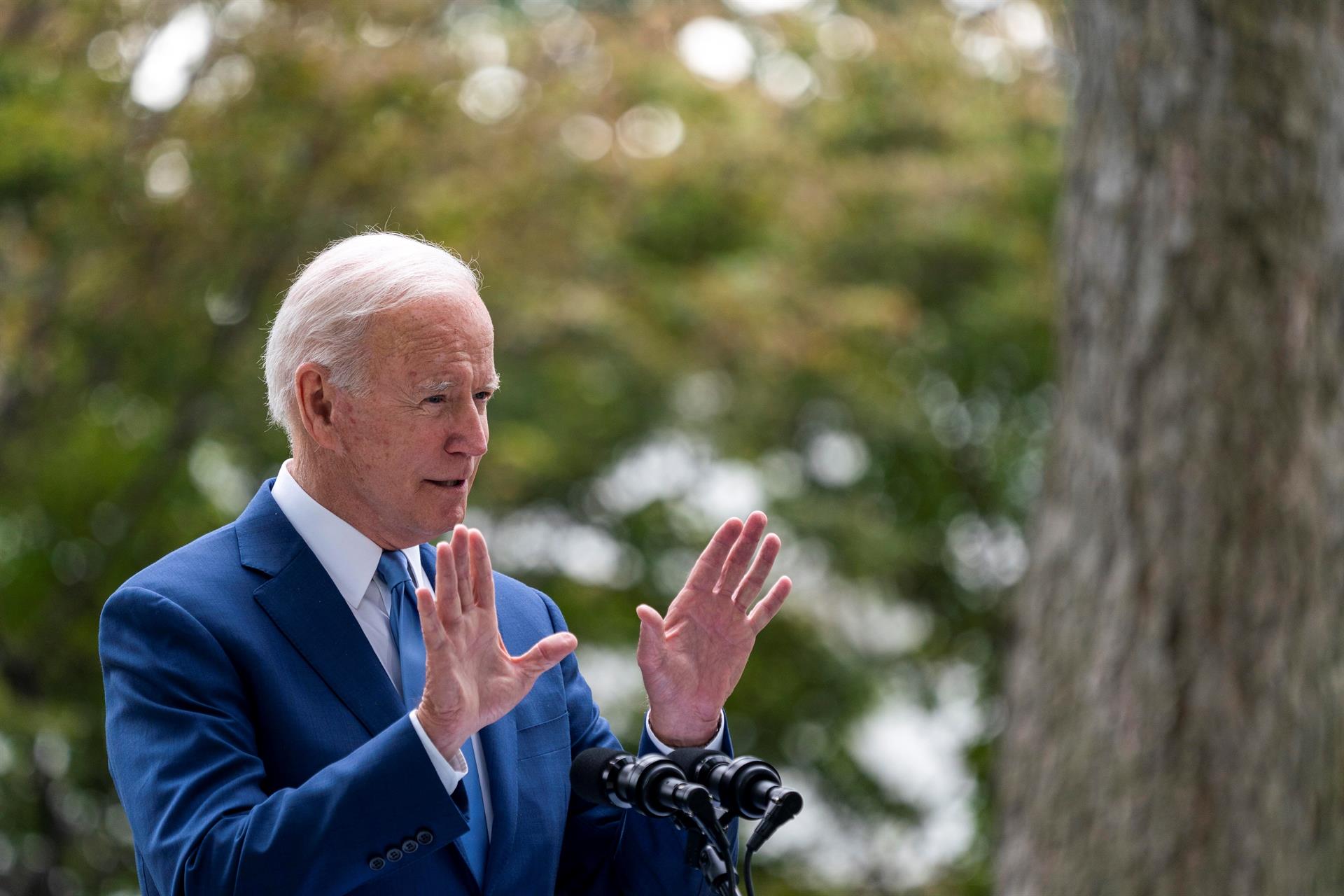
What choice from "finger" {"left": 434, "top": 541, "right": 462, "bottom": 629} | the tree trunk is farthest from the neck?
the tree trunk

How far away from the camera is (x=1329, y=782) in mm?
6016

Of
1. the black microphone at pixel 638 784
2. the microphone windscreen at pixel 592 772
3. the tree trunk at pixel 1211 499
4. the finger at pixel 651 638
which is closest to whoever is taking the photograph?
the black microphone at pixel 638 784

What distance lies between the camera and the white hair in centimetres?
237

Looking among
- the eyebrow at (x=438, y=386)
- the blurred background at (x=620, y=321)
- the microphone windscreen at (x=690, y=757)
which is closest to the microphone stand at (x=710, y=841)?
the microphone windscreen at (x=690, y=757)

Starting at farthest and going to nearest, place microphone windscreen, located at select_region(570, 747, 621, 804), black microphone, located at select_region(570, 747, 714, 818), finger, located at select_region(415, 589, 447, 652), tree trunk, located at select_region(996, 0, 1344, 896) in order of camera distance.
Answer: tree trunk, located at select_region(996, 0, 1344, 896), microphone windscreen, located at select_region(570, 747, 621, 804), black microphone, located at select_region(570, 747, 714, 818), finger, located at select_region(415, 589, 447, 652)

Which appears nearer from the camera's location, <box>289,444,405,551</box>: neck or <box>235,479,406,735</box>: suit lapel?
<box>235,479,406,735</box>: suit lapel

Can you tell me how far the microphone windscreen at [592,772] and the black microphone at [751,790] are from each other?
14 centimetres

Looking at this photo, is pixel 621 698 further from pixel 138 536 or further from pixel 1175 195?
pixel 1175 195

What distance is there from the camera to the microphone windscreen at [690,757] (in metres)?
2.41

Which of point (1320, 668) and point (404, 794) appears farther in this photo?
point (1320, 668)

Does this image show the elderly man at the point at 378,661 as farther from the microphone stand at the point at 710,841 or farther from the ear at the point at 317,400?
the microphone stand at the point at 710,841

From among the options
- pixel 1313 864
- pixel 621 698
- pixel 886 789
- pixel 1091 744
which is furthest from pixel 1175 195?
pixel 886 789

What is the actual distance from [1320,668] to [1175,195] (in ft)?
5.97

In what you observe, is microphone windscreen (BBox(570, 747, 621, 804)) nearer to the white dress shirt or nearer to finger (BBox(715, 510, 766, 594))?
the white dress shirt
